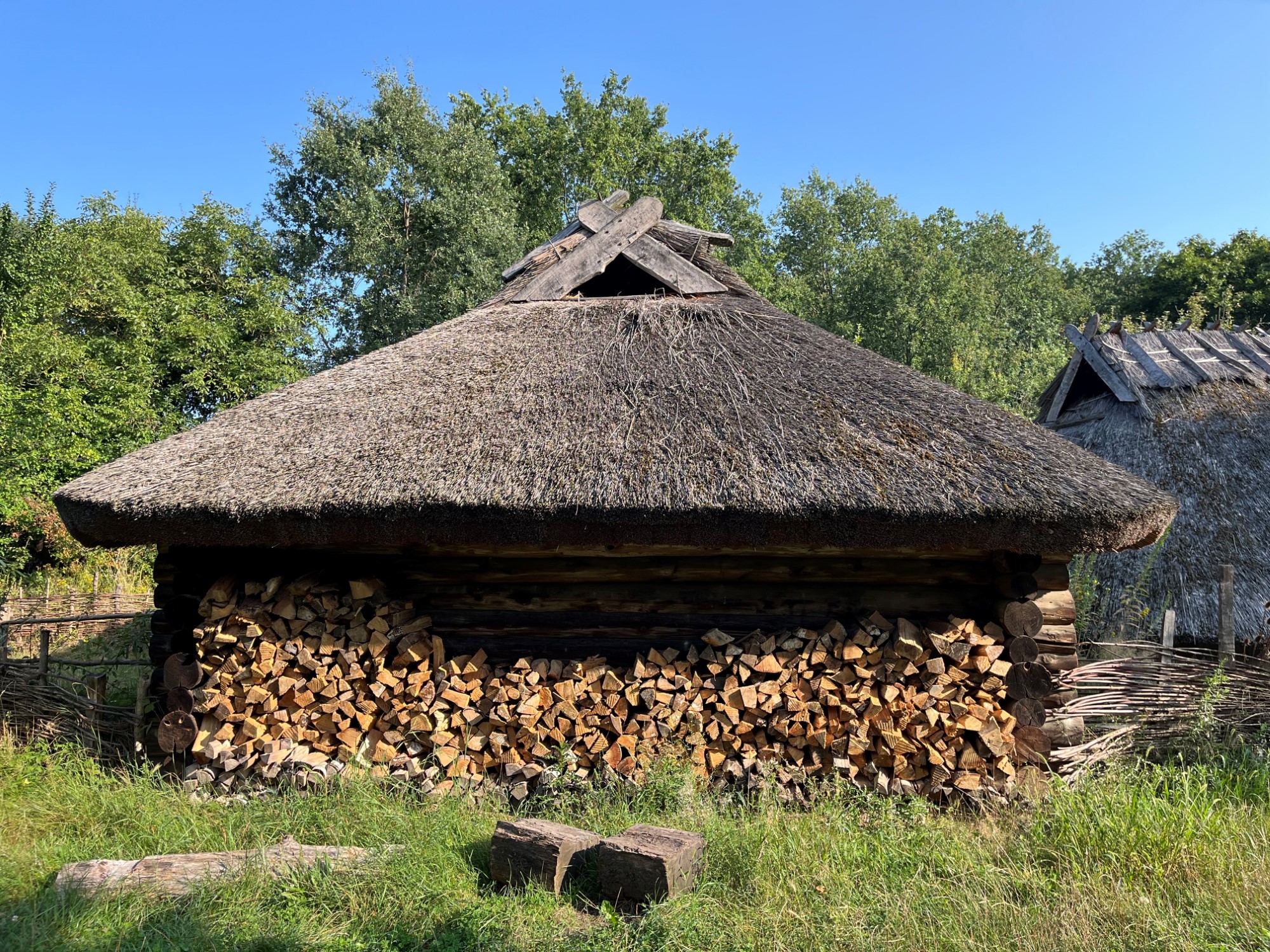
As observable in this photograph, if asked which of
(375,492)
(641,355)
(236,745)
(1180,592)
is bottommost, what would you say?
(236,745)

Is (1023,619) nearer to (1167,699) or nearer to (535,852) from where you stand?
(1167,699)

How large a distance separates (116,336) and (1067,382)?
17.2 meters

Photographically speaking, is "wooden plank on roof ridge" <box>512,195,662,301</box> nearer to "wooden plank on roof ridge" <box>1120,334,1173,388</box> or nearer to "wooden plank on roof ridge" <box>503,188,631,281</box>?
"wooden plank on roof ridge" <box>503,188,631,281</box>

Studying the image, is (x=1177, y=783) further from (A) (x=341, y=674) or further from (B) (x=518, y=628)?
(A) (x=341, y=674)

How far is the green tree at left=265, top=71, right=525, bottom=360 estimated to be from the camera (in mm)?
17516

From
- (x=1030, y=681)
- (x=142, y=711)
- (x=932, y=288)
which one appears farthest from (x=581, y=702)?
(x=932, y=288)

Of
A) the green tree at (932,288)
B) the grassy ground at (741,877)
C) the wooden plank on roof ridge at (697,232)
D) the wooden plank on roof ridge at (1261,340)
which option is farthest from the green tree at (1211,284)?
the grassy ground at (741,877)

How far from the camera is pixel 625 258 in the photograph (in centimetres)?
696

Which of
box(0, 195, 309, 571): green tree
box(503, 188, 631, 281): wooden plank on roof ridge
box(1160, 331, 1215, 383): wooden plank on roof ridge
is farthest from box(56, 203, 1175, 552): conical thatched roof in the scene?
box(0, 195, 309, 571): green tree

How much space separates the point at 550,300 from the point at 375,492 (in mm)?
3053

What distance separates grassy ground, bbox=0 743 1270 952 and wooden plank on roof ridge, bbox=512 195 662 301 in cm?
412

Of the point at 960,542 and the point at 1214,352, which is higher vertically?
the point at 1214,352

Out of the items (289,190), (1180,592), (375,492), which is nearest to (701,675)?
(375,492)

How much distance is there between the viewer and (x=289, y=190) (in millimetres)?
18375
